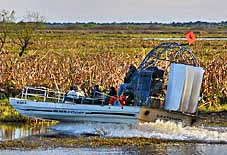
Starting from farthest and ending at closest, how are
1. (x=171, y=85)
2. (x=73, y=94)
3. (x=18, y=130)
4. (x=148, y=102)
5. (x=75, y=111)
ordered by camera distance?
(x=73, y=94) → (x=75, y=111) → (x=148, y=102) → (x=18, y=130) → (x=171, y=85)

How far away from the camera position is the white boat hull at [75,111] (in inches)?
1053

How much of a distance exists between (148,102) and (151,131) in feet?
3.98

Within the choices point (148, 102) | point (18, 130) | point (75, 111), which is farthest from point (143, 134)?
point (18, 130)

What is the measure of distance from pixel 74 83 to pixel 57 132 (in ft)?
22.3

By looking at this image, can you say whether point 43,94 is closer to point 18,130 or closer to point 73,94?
point 73,94

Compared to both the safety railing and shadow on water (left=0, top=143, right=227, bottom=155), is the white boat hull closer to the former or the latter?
the safety railing

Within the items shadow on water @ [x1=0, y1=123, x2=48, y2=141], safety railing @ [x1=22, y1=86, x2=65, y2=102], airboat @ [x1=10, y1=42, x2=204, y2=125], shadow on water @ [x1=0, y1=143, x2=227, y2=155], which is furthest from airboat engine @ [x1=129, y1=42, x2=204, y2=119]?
shadow on water @ [x1=0, y1=123, x2=48, y2=141]

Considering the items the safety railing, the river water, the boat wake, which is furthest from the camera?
the safety railing

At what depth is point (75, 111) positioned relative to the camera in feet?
89.7

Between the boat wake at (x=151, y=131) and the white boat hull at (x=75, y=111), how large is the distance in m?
0.24

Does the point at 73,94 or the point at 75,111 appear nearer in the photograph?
the point at 75,111

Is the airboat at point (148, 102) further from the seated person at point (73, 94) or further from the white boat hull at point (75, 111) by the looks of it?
the seated person at point (73, 94)

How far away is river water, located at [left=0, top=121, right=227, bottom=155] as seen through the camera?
74.9 feet

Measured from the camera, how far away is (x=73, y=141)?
2452 cm
